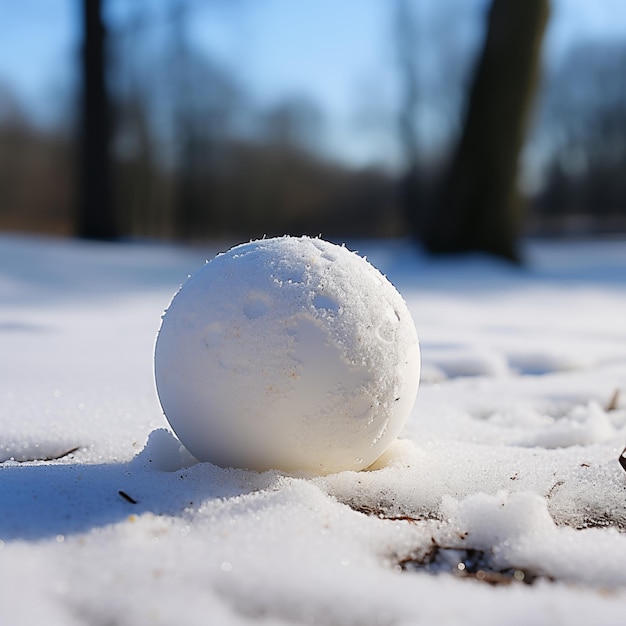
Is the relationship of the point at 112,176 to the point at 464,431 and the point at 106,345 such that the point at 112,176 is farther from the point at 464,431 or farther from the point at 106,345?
the point at 464,431

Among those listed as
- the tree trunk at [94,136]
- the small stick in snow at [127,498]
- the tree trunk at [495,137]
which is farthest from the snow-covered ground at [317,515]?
the tree trunk at [94,136]

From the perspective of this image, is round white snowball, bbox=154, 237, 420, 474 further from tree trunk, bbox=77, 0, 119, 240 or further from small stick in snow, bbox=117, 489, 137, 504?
tree trunk, bbox=77, 0, 119, 240

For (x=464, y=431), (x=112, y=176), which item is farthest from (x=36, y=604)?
(x=112, y=176)

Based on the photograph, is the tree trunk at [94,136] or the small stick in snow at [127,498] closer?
the small stick in snow at [127,498]

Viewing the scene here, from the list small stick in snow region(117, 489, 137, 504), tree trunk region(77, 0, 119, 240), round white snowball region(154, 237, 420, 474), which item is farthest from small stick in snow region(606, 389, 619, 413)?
tree trunk region(77, 0, 119, 240)

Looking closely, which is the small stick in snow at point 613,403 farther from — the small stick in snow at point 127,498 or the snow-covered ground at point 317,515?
the small stick in snow at point 127,498

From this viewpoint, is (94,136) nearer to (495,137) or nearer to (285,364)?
(495,137)
